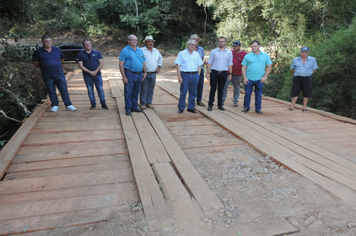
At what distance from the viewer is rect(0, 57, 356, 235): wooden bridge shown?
2.12 meters

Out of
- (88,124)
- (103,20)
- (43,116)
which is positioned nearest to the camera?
(88,124)

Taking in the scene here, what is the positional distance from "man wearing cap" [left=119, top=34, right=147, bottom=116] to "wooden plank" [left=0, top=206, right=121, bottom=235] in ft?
9.57

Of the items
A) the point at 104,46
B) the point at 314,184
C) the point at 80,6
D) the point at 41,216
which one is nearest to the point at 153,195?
the point at 41,216

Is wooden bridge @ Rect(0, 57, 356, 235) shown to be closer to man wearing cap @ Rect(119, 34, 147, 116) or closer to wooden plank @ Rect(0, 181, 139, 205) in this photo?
wooden plank @ Rect(0, 181, 139, 205)

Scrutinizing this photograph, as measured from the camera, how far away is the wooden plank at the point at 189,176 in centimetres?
225

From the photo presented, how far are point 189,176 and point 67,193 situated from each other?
49.2 inches

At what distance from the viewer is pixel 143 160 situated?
9.83ft

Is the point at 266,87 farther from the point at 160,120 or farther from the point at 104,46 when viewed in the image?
the point at 104,46

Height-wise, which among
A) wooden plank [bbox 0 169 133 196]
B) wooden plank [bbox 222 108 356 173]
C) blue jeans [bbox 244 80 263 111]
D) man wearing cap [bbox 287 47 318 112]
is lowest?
wooden plank [bbox 0 169 133 196]

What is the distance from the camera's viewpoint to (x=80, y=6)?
19.6 feet

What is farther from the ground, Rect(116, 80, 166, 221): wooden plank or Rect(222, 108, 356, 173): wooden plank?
Rect(222, 108, 356, 173): wooden plank

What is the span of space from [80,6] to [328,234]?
6.56m

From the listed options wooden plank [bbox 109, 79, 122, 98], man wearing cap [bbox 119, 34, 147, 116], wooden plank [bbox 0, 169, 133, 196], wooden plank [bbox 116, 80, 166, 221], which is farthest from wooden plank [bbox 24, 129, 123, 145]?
wooden plank [bbox 109, 79, 122, 98]

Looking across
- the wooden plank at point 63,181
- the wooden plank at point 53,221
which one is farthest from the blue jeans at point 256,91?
the wooden plank at point 53,221
